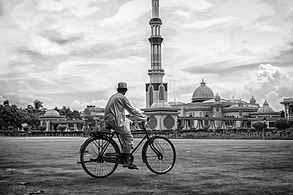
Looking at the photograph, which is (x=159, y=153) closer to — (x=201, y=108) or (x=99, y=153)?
(x=99, y=153)

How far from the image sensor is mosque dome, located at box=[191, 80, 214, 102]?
327ft

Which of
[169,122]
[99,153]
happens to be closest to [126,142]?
[99,153]

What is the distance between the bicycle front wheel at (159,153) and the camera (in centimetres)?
763

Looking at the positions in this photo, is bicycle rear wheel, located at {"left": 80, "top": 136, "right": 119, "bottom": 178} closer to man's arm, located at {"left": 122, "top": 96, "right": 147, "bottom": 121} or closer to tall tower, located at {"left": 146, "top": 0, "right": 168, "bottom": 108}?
man's arm, located at {"left": 122, "top": 96, "right": 147, "bottom": 121}

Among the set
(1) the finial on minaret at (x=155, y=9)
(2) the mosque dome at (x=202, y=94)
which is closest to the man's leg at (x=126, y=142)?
(1) the finial on minaret at (x=155, y=9)

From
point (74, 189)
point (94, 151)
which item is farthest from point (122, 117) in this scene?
point (74, 189)

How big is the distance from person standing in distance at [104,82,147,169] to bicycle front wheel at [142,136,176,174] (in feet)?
1.31

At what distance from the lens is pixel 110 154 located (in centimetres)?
730

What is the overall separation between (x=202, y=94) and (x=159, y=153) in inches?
3688

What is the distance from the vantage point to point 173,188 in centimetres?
587

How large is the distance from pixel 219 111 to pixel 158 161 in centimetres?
8537

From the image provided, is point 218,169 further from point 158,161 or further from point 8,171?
point 8,171

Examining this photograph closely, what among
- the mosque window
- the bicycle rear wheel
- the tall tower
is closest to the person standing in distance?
the bicycle rear wheel

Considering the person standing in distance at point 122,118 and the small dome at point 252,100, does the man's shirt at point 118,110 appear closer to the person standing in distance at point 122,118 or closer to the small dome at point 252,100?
the person standing in distance at point 122,118
